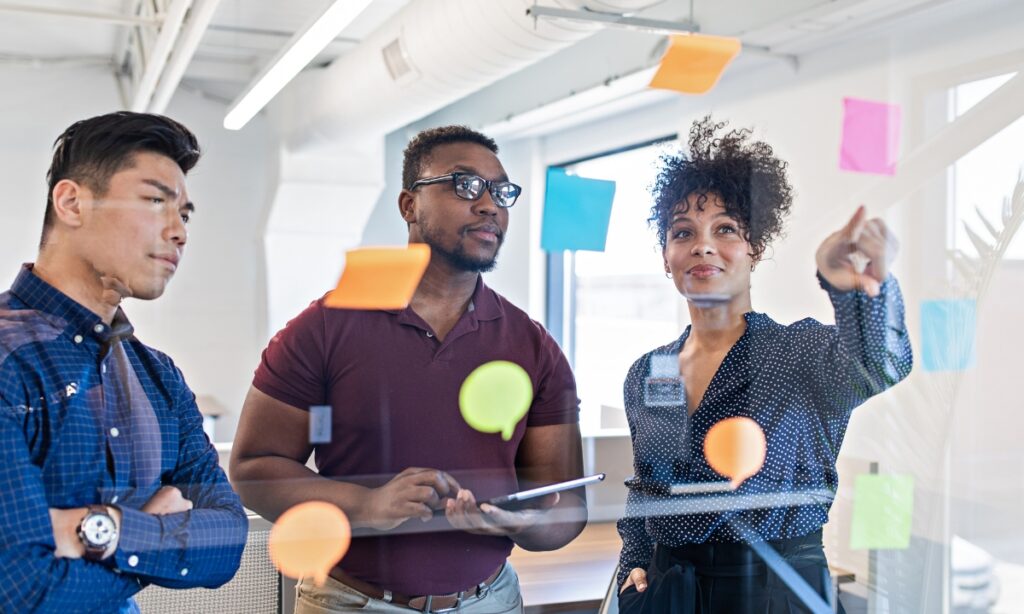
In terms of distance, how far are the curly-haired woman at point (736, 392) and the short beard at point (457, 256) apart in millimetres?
317

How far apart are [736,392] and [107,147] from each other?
0.99m

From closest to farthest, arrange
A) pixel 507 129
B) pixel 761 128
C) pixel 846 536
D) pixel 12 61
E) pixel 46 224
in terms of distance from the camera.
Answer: pixel 46 224
pixel 12 61
pixel 507 129
pixel 761 128
pixel 846 536

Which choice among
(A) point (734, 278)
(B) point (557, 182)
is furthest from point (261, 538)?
(A) point (734, 278)

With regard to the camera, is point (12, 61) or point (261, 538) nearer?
point (12, 61)

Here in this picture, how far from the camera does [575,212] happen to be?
5.20ft

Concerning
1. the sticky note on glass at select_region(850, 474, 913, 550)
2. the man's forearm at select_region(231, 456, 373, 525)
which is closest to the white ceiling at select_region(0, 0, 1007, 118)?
the man's forearm at select_region(231, 456, 373, 525)

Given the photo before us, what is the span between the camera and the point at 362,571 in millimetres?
1454

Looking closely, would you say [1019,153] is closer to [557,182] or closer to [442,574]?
[557,182]

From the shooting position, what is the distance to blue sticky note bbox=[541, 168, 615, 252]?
1546 mm

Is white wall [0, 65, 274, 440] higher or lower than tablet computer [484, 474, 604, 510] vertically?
higher

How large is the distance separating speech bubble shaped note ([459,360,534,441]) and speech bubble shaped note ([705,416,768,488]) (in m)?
0.31

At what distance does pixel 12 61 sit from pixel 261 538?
85 centimetres

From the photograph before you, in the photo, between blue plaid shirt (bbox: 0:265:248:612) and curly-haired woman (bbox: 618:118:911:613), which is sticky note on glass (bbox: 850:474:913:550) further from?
blue plaid shirt (bbox: 0:265:248:612)

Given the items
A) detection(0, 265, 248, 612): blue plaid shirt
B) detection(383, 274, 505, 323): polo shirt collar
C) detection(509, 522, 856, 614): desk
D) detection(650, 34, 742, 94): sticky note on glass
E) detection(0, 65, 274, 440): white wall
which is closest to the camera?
detection(0, 265, 248, 612): blue plaid shirt
